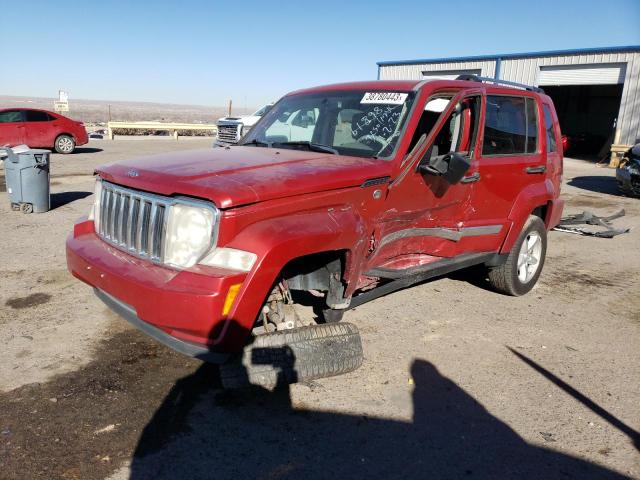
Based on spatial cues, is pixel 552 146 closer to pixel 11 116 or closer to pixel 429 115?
pixel 429 115

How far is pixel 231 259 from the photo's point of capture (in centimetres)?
292

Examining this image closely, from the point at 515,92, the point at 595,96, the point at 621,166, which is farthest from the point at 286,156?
the point at 595,96

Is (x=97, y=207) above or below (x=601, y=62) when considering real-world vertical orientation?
below

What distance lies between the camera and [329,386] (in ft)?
11.8

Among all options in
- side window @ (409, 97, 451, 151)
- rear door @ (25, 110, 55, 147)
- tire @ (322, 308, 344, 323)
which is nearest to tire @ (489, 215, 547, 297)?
side window @ (409, 97, 451, 151)

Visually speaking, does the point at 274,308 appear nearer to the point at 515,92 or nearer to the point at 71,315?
the point at 71,315

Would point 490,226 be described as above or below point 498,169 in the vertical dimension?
below

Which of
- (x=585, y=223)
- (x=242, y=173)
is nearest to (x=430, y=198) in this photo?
(x=242, y=173)

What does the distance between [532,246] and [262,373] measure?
11.7 ft

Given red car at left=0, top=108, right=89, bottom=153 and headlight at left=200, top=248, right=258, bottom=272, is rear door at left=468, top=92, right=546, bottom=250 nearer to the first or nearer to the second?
headlight at left=200, top=248, right=258, bottom=272

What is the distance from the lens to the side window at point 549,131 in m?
5.70

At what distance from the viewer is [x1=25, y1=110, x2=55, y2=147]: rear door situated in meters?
17.4

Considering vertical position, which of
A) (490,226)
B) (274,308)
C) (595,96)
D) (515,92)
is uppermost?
(595,96)

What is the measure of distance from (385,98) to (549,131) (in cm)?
241
